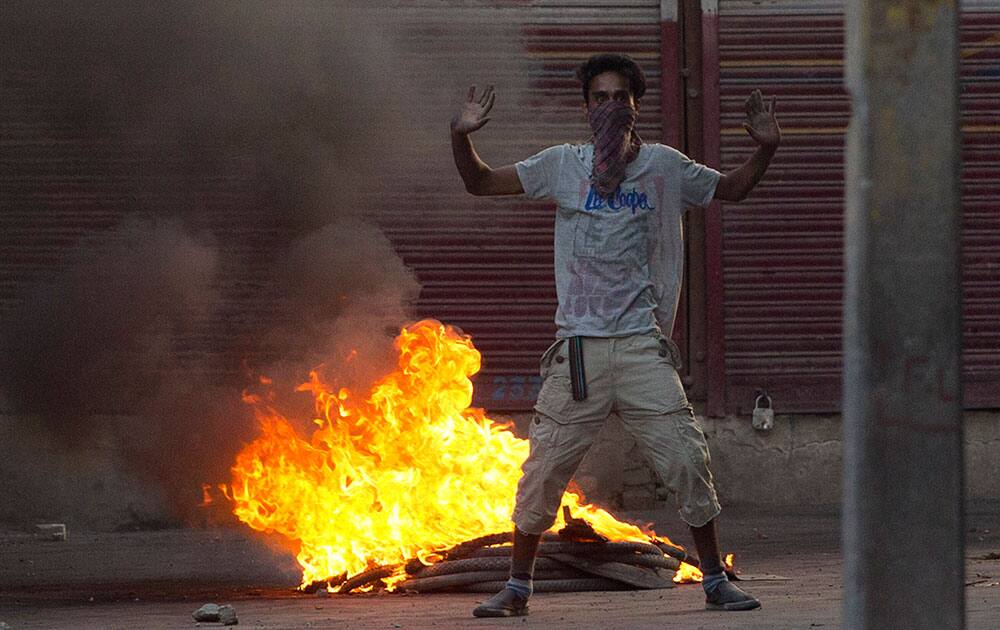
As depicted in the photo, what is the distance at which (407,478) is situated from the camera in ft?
24.2

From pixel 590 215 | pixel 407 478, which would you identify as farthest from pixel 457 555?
pixel 590 215

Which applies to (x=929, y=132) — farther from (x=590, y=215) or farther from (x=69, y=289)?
(x=69, y=289)

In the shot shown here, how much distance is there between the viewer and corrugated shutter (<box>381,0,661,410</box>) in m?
11.0

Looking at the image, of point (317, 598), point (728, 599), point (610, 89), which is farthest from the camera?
point (317, 598)

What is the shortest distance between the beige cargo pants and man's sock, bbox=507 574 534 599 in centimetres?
17

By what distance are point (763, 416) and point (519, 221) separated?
2.05 meters

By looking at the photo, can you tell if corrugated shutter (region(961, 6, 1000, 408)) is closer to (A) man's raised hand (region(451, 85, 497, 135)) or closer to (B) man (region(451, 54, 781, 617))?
(B) man (region(451, 54, 781, 617))

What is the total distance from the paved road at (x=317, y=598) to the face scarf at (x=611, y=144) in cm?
155

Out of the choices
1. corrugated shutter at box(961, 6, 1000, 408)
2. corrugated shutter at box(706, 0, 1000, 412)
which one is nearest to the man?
corrugated shutter at box(706, 0, 1000, 412)

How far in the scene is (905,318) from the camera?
3.53 metres

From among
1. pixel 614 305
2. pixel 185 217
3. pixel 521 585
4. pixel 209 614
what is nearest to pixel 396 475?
pixel 521 585

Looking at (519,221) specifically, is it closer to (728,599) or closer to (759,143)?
(759,143)

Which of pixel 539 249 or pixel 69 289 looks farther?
pixel 539 249

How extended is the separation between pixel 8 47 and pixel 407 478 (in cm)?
462
